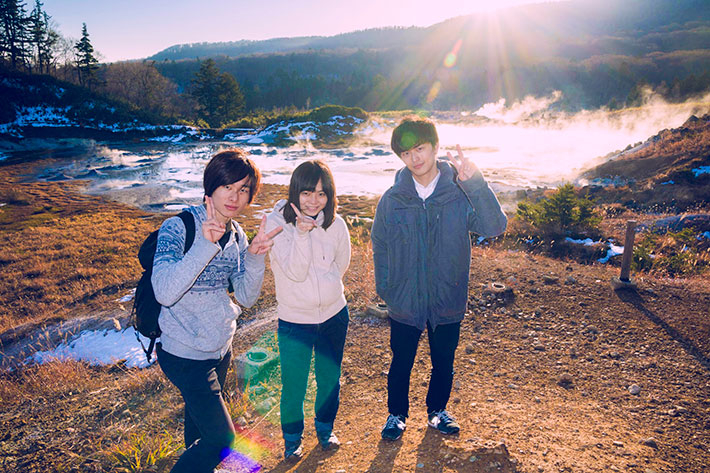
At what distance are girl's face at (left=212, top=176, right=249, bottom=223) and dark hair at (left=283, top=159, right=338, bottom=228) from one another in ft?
1.37

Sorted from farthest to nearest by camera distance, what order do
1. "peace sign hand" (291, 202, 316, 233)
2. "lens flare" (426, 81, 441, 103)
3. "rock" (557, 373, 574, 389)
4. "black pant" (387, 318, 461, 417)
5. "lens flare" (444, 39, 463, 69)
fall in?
"lens flare" (444, 39, 463, 69) → "lens flare" (426, 81, 441, 103) → "rock" (557, 373, 574, 389) → "black pant" (387, 318, 461, 417) → "peace sign hand" (291, 202, 316, 233)

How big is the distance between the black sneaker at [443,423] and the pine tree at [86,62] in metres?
49.6

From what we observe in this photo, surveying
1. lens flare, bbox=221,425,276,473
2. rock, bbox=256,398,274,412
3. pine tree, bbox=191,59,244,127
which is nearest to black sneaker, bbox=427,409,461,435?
lens flare, bbox=221,425,276,473

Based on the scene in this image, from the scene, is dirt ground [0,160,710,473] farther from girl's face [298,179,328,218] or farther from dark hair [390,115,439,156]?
dark hair [390,115,439,156]

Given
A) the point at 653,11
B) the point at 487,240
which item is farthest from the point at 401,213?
the point at 653,11

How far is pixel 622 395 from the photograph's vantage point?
3.68 metres

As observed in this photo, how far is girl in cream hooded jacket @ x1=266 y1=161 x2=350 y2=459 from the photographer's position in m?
2.56

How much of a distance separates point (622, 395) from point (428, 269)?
8.47ft

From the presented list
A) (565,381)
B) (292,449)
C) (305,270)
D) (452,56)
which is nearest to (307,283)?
(305,270)

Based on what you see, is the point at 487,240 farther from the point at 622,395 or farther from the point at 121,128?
the point at 121,128

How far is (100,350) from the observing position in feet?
22.0

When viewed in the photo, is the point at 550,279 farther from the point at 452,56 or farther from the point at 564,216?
the point at 452,56

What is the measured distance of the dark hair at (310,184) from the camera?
8.28ft

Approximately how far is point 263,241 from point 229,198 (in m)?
0.37
